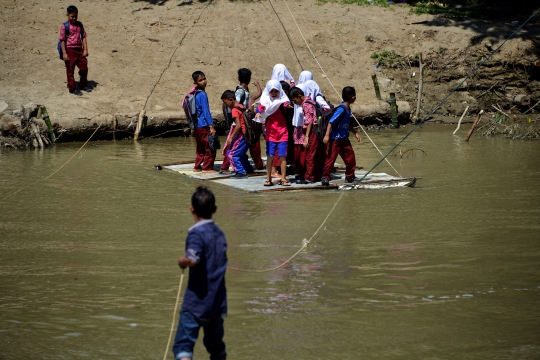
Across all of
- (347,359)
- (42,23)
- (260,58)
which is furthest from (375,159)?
(42,23)

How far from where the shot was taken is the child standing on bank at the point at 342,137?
418 inches

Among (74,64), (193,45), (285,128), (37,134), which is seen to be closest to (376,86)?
(193,45)

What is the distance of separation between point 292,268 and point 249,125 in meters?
4.63

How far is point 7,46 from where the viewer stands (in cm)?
1862

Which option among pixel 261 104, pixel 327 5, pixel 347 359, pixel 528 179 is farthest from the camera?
Answer: pixel 327 5

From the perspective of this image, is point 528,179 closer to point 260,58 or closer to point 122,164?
point 122,164

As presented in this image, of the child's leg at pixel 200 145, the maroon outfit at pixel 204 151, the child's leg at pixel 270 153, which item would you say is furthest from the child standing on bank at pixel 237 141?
the child's leg at pixel 270 153

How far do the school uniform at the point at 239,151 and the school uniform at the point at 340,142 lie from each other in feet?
4.29

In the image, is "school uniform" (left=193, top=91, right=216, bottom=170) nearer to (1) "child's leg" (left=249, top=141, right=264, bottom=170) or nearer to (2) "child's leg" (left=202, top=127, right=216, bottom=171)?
(2) "child's leg" (left=202, top=127, right=216, bottom=171)

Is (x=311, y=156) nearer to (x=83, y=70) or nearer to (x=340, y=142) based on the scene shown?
(x=340, y=142)

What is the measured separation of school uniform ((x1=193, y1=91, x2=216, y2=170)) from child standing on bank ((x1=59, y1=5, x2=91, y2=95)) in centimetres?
573

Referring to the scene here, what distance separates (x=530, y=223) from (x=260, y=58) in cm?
1213

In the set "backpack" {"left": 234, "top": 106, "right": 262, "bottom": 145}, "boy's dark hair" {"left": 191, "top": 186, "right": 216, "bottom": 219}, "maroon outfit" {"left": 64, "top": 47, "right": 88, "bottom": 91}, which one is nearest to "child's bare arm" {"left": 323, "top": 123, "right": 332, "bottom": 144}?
"backpack" {"left": 234, "top": 106, "right": 262, "bottom": 145}

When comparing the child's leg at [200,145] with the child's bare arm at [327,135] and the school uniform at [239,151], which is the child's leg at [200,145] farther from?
Answer: the child's bare arm at [327,135]
